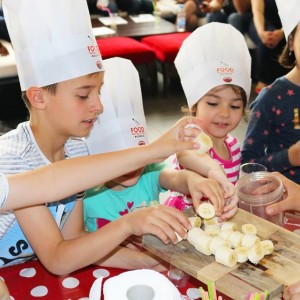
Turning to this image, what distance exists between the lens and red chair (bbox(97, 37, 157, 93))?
4.10 m

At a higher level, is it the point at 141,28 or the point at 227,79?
the point at 227,79

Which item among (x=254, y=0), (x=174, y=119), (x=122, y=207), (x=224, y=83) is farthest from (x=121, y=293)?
(x=254, y=0)

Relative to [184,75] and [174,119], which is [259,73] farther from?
[184,75]

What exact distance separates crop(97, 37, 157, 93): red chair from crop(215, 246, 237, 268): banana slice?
3233 mm

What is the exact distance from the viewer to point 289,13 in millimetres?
1688

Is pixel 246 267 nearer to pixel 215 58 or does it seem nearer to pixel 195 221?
pixel 195 221

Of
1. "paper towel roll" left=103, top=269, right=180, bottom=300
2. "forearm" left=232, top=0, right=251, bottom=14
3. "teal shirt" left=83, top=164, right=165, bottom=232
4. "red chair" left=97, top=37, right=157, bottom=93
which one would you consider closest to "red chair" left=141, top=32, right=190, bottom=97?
"red chair" left=97, top=37, right=157, bottom=93

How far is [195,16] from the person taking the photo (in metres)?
4.98

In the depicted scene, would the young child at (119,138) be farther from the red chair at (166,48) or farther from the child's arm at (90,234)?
the red chair at (166,48)

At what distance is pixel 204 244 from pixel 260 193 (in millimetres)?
337

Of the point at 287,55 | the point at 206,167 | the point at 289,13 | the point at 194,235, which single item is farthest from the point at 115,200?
the point at 287,55

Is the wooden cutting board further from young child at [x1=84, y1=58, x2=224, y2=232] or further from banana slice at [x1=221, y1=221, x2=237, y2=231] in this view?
young child at [x1=84, y1=58, x2=224, y2=232]

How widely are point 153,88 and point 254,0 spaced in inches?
46.2

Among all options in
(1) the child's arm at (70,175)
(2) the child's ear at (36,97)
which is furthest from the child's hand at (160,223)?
(2) the child's ear at (36,97)
